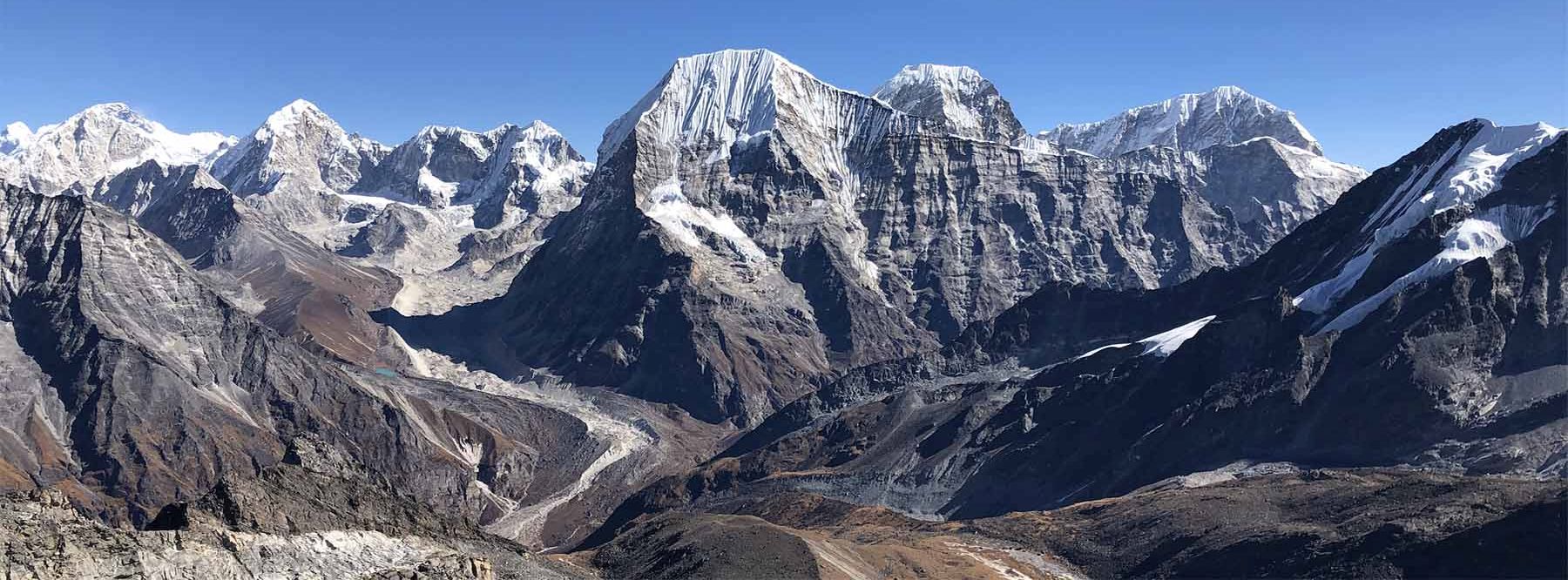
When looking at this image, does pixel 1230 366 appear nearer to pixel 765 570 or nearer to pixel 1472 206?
pixel 1472 206

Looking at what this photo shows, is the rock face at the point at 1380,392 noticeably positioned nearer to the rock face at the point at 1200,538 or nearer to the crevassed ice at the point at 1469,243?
the crevassed ice at the point at 1469,243

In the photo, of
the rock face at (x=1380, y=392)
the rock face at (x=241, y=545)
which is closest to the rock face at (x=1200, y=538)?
the rock face at (x=1380, y=392)

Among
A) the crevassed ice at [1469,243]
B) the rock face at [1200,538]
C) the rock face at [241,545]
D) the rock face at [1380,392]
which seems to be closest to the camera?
the rock face at [241,545]

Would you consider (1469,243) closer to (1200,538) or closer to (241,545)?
(1200,538)

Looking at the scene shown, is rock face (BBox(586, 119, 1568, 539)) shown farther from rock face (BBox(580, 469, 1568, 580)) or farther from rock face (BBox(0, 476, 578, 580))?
rock face (BBox(0, 476, 578, 580))

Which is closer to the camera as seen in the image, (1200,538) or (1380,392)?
(1200,538)

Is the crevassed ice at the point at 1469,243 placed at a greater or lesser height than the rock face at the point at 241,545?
greater

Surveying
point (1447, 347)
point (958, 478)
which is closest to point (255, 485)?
point (958, 478)

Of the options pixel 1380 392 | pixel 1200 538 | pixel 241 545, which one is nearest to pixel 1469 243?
pixel 1380 392

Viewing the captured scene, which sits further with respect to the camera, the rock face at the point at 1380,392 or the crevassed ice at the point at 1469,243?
the crevassed ice at the point at 1469,243

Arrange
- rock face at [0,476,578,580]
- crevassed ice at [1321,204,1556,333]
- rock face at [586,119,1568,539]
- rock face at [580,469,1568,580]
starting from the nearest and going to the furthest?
1. rock face at [0,476,578,580]
2. rock face at [580,469,1568,580]
3. rock face at [586,119,1568,539]
4. crevassed ice at [1321,204,1556,333]

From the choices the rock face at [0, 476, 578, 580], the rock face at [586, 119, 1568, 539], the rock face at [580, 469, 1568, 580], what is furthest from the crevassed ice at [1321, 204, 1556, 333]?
the rock face at [0, 476, 578, 580]
